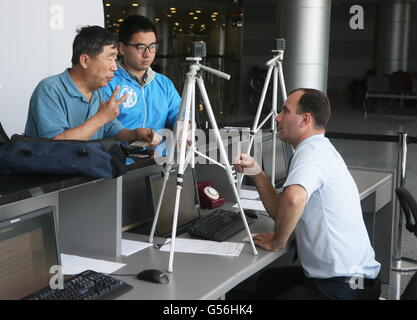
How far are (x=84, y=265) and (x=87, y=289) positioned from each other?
0.35 m

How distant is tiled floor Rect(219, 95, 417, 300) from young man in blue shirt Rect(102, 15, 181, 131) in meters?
1.91

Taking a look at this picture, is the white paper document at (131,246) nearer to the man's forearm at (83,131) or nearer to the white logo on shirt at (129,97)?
the man's forearm at (83,131)

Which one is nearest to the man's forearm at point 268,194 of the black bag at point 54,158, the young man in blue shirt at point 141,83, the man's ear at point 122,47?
the black bag at point 54,158

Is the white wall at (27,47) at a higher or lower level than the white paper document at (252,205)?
higher

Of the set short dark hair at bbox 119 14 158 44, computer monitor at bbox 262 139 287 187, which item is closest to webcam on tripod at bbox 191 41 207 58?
short dark hair at bbox 119 14 158 44

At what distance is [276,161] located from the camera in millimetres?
4145

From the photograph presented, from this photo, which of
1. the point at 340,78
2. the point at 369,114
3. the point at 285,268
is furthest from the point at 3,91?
the point at 340,78

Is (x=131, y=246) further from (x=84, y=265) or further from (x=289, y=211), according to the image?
(x=289, y=211)

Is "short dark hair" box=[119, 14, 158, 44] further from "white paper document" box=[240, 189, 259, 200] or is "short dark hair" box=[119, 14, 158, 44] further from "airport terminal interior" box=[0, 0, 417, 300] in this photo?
"airport terminal interior" box=[0, 0, 417, 300]

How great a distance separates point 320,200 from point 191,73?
750 millimetres

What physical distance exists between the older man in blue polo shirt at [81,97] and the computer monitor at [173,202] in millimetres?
234

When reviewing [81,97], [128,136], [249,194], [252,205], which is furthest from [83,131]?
[249,194]

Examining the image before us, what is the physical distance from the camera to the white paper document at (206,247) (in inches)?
104
